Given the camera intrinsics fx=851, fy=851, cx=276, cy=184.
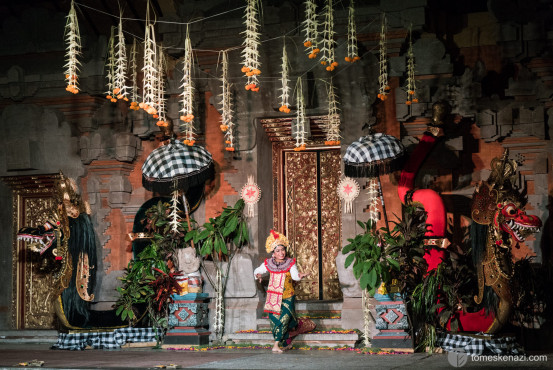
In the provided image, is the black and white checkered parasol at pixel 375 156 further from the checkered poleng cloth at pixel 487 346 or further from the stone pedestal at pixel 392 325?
the checkered poleng cloth at pixel 487 346

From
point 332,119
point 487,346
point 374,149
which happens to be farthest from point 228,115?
point 487,346

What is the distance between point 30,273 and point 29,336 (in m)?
1.28

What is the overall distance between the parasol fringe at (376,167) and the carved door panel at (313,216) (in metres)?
2.30

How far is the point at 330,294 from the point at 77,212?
4.45m

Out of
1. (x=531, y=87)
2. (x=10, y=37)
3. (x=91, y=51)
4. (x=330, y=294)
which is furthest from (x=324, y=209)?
(x=10, y=37)

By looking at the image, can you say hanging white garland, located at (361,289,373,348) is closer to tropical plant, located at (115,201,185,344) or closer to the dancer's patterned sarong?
the dancer's patterned sarong

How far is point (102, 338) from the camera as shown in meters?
12.9

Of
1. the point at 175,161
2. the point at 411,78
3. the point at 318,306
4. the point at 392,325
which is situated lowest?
the point at 392,325

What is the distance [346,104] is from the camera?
13320 mm

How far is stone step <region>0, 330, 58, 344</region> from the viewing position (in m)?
14.4

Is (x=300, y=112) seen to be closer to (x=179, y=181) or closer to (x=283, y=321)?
(x=179, y=181)

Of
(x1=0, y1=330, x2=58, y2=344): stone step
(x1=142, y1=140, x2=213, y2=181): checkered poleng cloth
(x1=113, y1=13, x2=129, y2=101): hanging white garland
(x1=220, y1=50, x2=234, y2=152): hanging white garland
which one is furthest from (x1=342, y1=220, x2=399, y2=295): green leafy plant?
(x1=0, y1=330, x2=58, y2=344): stone step

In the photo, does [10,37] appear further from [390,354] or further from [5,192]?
[390,354]

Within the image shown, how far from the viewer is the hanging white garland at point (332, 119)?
1286 cm
